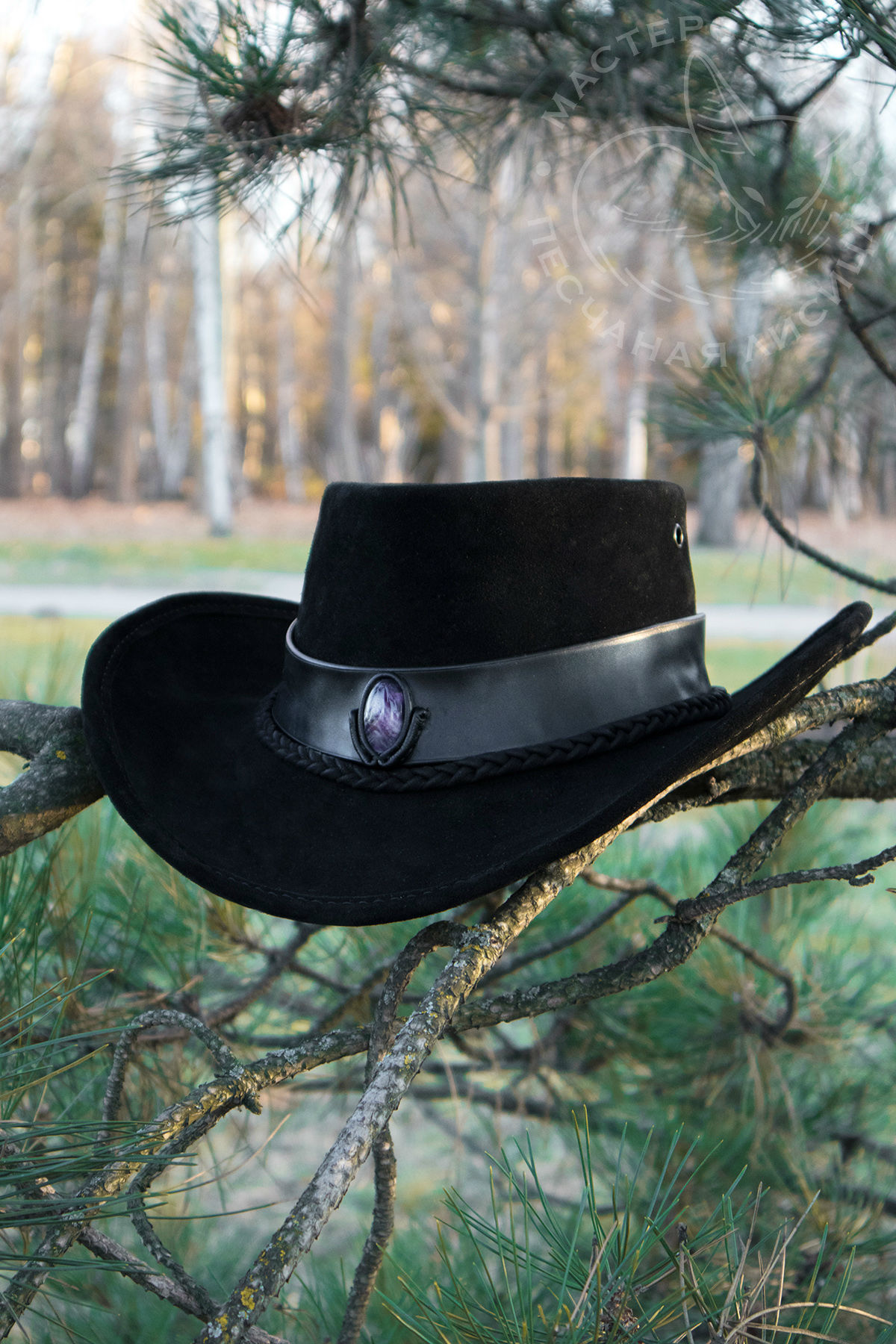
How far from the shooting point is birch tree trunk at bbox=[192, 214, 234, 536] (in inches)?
275

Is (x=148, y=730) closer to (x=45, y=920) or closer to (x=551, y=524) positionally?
(x=45, y=920)

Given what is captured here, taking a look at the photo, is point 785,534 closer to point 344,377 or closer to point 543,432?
point 344,377

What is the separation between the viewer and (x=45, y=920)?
0.63 metres

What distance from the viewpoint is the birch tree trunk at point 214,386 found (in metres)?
6.99

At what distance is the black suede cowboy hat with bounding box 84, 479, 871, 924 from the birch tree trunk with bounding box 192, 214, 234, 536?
6.99m

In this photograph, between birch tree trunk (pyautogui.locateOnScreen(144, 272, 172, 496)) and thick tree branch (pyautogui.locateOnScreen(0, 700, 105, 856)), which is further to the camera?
birch tree trunk (pyautogui.locateOnScreen(144, 272, 172, 496))

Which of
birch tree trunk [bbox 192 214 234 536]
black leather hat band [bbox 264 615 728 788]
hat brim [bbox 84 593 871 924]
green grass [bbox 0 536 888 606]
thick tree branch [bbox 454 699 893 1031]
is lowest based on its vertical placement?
A: green grass [bbox 0 536 888 606]

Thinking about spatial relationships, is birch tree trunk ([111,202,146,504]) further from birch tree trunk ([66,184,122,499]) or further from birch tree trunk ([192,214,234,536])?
birch tree trunk ([192,214,234,536])

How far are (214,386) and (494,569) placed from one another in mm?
7247

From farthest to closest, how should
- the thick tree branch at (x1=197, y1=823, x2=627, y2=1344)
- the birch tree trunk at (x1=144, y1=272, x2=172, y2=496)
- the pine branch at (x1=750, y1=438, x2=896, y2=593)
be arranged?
the birch tree trunk at (x1=144, y1=272, x2=172, y2=496) < the pine branch at (x1=750, y1=438, x2=896, y2=593) < the thick tree branch at (x1=197, y1=823, x2=627, y2=1344)

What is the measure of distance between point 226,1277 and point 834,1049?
24.9 inches

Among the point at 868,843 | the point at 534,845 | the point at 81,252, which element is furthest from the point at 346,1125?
the point at 81,252

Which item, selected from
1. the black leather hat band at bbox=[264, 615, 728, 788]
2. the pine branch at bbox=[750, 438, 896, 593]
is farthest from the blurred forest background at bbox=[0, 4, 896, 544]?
the black leather hat band at bbox=[264, 615, 728, 788]

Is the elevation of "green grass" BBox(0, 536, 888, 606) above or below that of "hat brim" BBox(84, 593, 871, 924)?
below
